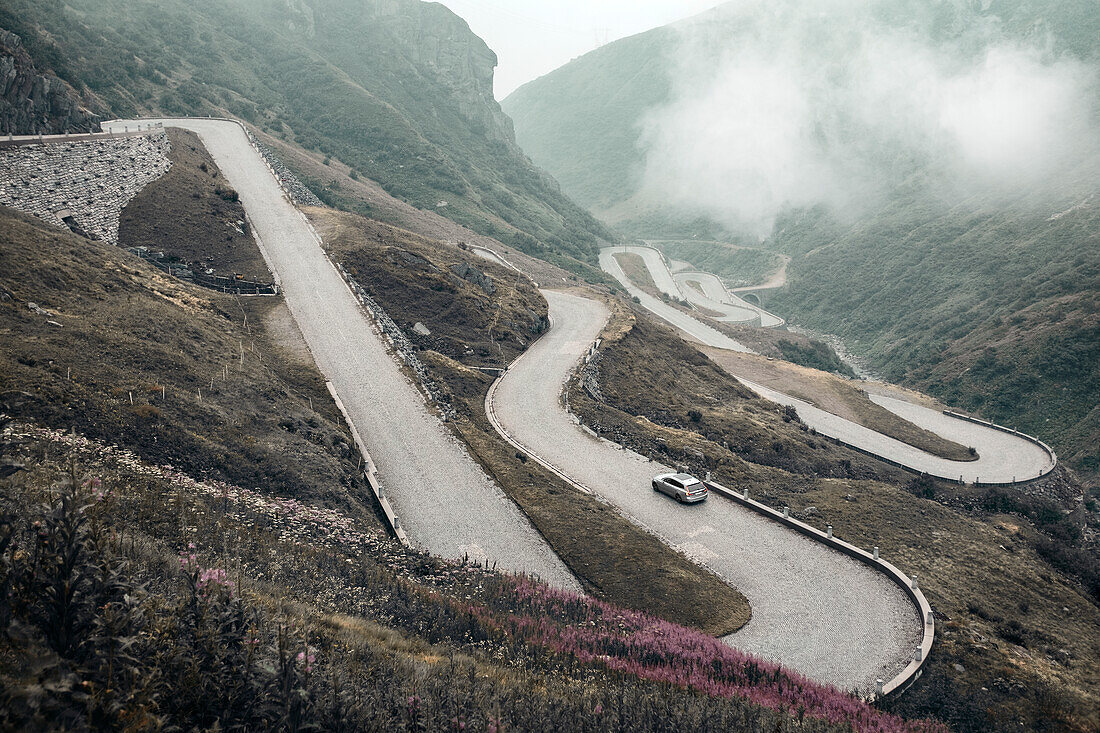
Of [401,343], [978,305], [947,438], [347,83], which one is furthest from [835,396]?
[347,83]

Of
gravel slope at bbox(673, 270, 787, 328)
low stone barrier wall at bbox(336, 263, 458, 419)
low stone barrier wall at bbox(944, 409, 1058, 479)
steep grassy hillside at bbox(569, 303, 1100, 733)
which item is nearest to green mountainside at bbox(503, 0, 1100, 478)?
low stone barrier wall at bbox(944, 409, 1058, 479)

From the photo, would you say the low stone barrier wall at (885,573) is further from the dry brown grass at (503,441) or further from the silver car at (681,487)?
the dry brown grass at (503,441)

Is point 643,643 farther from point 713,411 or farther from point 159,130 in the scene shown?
point 159,130

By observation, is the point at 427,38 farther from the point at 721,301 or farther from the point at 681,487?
the point at 681,487

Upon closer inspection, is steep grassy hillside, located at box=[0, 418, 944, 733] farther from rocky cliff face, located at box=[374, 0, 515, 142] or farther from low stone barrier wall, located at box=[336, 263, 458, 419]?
rocky cliff face, located at box=[374, 0, 515, 142]

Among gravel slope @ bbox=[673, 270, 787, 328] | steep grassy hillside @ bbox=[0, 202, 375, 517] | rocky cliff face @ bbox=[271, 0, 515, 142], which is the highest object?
rocky cliff face @ bbox=[271, 0, 515, 142]

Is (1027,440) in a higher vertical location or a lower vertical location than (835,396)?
higher
